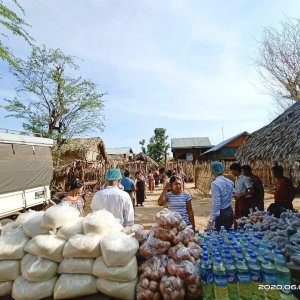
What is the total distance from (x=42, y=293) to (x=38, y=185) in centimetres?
587

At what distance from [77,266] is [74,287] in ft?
0.56

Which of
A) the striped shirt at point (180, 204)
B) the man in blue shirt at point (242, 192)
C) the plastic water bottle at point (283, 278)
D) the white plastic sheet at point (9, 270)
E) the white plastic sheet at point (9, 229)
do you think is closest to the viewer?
the plastic water bottle at point (283, 278)

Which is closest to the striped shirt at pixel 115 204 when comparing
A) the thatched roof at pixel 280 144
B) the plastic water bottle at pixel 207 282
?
the plastic water bottle at pixel 207 282

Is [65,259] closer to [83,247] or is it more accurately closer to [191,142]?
[83,247]

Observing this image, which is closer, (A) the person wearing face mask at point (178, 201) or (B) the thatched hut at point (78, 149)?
(A) the person wearing face mask at point (178, 201)

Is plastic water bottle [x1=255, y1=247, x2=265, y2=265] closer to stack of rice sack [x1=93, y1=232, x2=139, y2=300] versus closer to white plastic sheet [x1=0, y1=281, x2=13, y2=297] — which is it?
stack of rice sack [x1=93, y1=232, x2=139, y2=300]

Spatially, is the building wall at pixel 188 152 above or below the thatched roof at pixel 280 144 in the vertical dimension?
above

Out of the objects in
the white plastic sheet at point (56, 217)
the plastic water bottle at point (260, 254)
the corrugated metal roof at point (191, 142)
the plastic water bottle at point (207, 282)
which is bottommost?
the plastic water bottle at point (207, 282)

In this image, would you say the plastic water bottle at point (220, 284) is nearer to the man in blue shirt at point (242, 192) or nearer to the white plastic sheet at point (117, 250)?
the white plastic sheet at point (117, 250)

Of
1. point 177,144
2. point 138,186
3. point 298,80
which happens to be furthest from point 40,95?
point 177,144

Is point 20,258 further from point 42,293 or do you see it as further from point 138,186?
point 138,186

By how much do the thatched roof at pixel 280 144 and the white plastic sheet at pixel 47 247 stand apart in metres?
3.77

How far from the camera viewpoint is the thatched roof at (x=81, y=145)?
18.8 meters

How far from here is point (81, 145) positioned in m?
20.6
